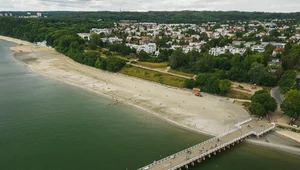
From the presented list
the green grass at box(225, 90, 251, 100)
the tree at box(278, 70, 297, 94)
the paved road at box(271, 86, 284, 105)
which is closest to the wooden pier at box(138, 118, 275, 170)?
the green grass at box(225, 90, 251, 100)

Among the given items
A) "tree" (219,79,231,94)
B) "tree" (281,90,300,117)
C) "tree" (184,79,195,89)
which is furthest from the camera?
"tree" (184,79,195,89)

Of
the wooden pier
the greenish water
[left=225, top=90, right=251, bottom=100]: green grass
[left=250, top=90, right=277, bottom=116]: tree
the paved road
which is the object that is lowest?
the greenish water

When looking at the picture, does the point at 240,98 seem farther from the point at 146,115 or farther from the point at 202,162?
the point at 202,162

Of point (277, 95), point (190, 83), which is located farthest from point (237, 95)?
point (190, 83)

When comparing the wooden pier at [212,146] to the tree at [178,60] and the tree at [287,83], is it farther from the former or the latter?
the tree at [178,60]

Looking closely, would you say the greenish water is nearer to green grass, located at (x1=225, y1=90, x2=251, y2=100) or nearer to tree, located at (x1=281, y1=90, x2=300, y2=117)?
tree, located at (x1=281, y1=90, x2=300, y2=117)
